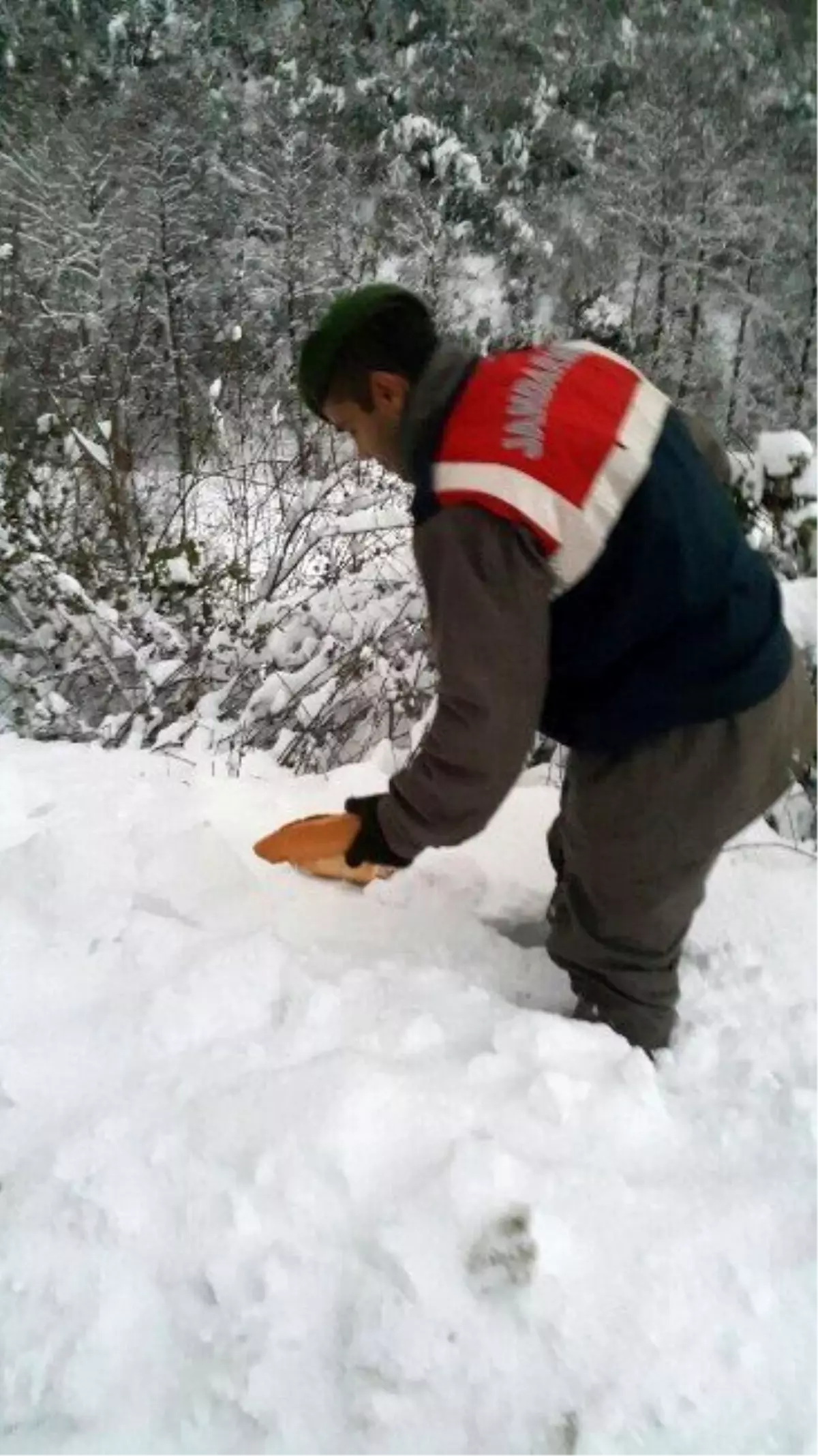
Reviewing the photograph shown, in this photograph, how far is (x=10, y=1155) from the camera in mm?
1212

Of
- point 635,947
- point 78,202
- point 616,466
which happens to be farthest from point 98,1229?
point 78,202

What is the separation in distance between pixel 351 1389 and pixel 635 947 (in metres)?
0.86

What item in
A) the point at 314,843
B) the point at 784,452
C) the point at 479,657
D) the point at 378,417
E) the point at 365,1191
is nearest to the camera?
the point at 365,1191

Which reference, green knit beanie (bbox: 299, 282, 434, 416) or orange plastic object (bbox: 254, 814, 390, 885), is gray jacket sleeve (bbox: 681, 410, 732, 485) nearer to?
green knit beanie (bbox: 299, 282, 434, 416)

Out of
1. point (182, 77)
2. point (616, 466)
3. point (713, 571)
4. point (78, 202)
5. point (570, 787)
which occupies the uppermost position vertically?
point (182, 77)

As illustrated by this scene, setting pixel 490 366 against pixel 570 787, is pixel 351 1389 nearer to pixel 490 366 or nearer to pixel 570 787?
pixel 570 787

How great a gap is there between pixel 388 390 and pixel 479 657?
1.37 feet

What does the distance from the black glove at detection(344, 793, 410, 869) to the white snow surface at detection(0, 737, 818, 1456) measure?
0.60 ft

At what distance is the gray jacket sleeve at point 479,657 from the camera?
1243mm

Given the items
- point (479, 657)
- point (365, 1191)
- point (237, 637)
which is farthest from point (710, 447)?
point (237, 637)

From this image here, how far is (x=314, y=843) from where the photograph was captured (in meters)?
1.69

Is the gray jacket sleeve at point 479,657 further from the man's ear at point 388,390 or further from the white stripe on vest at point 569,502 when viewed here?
the man's ear at point 388,390

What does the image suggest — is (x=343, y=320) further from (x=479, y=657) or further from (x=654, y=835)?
(x=654, y=835)

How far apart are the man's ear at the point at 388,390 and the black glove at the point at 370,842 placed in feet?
2.00
